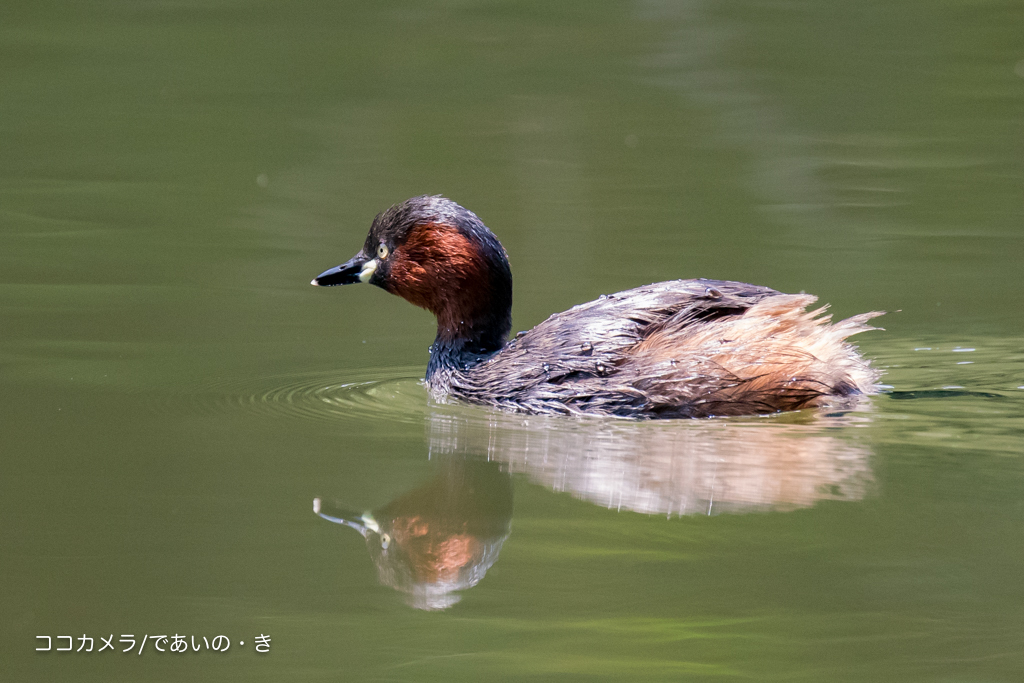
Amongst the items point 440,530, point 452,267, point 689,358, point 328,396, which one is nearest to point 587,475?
point 440,530

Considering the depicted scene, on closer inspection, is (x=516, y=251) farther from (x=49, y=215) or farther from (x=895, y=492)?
(x=895, y=492)

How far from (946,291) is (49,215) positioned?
6.47 metres

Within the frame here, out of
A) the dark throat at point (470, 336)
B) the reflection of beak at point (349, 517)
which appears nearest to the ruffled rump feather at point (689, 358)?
the dark throat at point (470, 336)

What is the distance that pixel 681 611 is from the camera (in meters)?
3.92

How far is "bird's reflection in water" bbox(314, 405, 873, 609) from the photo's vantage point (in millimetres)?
4551

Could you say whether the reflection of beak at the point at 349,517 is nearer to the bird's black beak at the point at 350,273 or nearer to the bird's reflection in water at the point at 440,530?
the bird's reflection in water at the point at 440,530

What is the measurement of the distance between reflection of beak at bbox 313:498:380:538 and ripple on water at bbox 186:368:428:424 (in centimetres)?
138

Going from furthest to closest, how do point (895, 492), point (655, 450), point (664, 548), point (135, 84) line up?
point (135, 84), point (655, 450), point (895, 492), point (664, 548)

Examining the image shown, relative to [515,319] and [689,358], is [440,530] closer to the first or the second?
[689,358]

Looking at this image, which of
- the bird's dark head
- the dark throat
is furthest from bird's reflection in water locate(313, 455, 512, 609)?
the bird's dark head

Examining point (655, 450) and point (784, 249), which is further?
point (784, 249)

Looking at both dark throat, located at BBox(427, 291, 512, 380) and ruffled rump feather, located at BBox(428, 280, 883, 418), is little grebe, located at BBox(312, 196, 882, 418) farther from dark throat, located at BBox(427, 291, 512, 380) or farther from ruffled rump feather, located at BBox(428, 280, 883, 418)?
dark throat, located at BBox(427, 291, 512, 380)

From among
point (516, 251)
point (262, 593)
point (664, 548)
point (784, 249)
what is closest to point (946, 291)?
point (784, 249)

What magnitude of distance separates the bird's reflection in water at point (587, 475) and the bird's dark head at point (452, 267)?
2.63 feet
